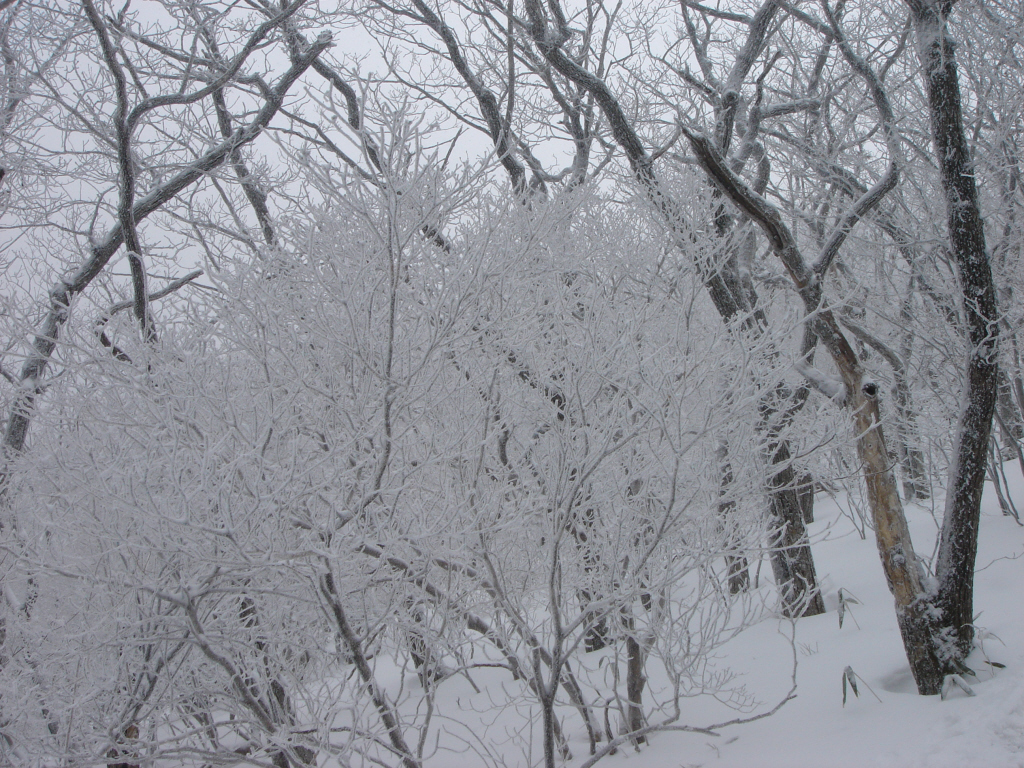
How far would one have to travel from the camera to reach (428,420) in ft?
11.2

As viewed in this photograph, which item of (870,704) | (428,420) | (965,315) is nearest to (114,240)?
(428,420)

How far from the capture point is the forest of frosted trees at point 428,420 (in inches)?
110

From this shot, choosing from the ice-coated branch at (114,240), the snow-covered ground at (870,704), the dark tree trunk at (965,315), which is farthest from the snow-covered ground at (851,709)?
the ice-coated branch at (114,240)

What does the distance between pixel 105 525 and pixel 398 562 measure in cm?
135

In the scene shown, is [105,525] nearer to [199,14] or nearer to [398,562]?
[398,562]

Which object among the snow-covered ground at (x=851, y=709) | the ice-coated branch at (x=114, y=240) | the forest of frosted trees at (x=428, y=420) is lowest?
the snow-covered ground at (x=851, y=709)

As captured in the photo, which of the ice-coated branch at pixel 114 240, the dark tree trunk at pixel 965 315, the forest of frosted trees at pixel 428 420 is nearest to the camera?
the forest of frosted trees at pixel 428 420

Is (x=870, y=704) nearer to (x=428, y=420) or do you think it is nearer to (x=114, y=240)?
(x=428, y=420)

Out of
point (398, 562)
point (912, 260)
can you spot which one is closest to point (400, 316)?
point (398, 562)

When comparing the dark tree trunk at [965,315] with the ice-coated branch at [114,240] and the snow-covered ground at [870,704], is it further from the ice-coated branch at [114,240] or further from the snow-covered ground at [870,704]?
the ice-coated branch at [114,240]

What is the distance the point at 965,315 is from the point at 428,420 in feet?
11.9

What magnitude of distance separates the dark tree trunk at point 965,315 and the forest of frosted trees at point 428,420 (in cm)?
2

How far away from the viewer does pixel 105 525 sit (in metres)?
2.96

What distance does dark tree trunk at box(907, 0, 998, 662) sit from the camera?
4.18 meters
